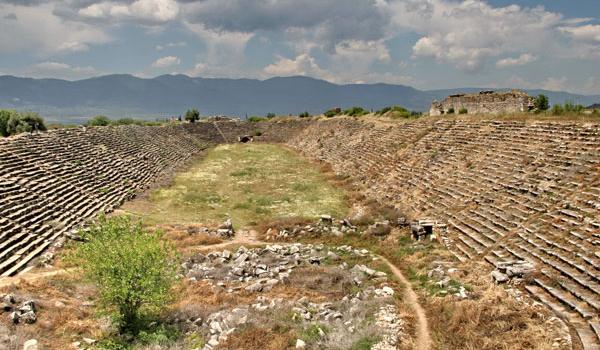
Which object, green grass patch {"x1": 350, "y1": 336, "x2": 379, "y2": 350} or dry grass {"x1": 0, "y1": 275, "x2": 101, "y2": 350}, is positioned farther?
dry grass {"x1": 0, "y1": 275, "x2": 101, "y2": 350}

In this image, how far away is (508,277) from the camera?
1533cm

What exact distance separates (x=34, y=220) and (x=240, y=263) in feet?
37.3

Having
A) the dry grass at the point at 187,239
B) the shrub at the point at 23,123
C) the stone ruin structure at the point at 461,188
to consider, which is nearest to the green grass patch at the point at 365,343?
the stone ruin structure at the point at 461,188

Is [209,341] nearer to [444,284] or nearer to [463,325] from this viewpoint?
[463,325]

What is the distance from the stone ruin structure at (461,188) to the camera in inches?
622

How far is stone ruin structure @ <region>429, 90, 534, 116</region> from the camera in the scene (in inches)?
1730

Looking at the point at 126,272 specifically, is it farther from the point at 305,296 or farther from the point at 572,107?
the point at 572,107

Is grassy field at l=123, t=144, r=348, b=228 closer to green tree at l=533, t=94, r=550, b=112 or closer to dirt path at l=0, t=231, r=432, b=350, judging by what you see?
dirt path at l=0, t=231, r=432, b=350

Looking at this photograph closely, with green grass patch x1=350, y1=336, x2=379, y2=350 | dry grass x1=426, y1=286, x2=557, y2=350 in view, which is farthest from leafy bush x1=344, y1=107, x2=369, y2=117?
green grass patch x1=350, y1=336, x2=379, y2=350

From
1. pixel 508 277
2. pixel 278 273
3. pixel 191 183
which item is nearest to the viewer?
pixel 508 277

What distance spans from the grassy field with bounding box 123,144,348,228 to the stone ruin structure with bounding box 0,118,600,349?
8.95 ft

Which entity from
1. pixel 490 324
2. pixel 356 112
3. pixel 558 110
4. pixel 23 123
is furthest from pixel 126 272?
pixel 356 112

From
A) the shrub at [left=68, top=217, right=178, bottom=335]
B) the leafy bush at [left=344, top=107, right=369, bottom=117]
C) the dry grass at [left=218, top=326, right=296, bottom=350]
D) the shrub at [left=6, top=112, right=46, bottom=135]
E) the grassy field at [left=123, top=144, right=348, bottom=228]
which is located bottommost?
the grassy field at [left=123, top=144, right=348, bottom=228]

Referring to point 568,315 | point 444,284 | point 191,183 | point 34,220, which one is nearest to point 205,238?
point 34,220
